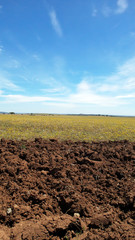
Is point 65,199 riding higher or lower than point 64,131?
lower

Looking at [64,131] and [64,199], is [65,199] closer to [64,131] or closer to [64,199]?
[64,199]

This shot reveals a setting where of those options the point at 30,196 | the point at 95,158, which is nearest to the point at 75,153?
the point at 95,158

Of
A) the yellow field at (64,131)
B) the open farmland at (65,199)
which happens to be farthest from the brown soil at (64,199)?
the yellow field at (64,131)

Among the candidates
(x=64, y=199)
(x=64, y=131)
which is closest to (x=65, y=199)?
(x=64, y=199)

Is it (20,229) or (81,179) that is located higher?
(81,179)

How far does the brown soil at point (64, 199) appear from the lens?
125 inches

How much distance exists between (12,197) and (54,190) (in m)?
1.16

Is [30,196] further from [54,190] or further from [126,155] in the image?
[126,155]

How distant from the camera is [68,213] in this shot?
3.76 m

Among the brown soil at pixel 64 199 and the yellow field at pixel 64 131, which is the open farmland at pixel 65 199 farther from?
the yellow field at pixel 64 131

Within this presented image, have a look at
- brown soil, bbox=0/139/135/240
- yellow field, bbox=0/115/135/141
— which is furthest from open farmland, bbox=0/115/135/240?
yellow field, bbox=0/115/135/141

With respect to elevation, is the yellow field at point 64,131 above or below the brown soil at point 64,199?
above

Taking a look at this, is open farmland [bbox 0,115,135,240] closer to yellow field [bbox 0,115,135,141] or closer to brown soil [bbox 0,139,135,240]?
brown soil [bbox 0,139,135,240]

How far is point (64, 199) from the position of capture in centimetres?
395
